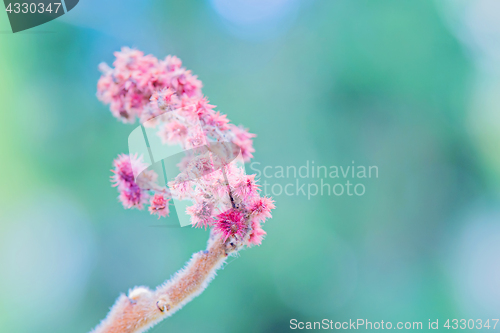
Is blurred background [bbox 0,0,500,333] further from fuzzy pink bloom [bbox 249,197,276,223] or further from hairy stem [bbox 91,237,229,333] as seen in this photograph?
fuzzy pink bloom [bbox 249,197,276,223]

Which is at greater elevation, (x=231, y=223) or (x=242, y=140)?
(x=242, y=140)

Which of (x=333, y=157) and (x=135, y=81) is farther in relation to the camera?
(x=333, y=157)

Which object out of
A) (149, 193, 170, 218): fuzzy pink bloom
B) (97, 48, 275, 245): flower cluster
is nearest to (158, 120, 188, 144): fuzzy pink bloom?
(97, 48, 275, 245): flower cluster

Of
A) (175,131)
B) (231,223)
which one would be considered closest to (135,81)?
(175,131)

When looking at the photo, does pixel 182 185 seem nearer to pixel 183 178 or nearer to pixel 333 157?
pixel 183 178

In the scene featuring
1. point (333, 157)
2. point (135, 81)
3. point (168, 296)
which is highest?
point (333, 157)

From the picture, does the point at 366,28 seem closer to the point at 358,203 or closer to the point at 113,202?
the point at 358,203

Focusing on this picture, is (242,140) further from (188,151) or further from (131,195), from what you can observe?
(131,195)

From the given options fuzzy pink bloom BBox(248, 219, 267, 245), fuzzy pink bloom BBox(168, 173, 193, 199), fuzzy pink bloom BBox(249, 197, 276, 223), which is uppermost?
fuzzy pink bloom BBox(168, 173, 193, 199)
